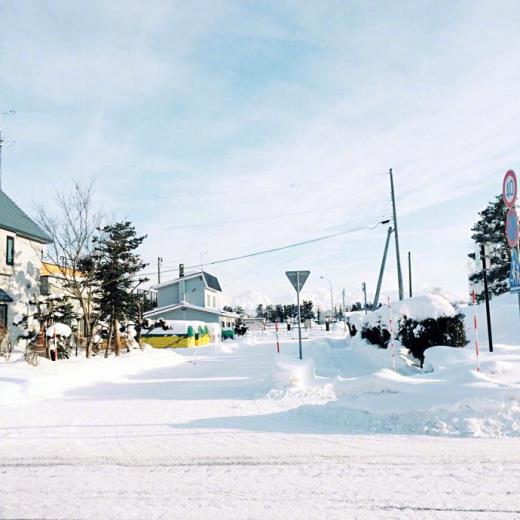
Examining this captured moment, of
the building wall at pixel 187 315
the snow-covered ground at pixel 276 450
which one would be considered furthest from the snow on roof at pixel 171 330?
the snow-covered ground at pixel 276 450

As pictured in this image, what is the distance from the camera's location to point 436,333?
16.3 meters

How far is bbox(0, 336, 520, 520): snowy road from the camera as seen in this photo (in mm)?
4629

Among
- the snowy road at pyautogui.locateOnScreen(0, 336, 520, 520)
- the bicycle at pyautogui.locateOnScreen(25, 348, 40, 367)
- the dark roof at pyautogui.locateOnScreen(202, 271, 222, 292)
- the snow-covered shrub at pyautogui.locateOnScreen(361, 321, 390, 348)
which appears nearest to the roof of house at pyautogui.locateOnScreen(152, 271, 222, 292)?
the dark roof at pyautogui.locateOnScreen(202, 271, 222, 292)

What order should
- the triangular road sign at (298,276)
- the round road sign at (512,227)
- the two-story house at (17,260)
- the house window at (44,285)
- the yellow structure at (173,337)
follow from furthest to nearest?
the yellow structure at (173,337) → the house window at (44,285) → the two-story house at (17,260) → the triangular road sign at (298,276) → the round road sign at (512,227)

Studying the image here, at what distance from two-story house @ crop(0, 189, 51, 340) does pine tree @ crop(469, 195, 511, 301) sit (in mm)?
31528

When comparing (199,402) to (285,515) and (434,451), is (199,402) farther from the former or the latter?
(285,515)

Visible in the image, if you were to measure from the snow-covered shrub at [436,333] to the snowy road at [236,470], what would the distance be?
824 cm

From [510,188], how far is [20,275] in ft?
70.7

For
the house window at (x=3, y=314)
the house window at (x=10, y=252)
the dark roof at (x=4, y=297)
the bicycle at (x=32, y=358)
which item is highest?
the house window at (x=10, y=252)

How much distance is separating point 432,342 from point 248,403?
8.05 metres

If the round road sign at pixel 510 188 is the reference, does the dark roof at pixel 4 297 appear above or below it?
below

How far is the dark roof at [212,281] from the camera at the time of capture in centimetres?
5889

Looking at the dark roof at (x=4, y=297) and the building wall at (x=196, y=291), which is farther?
the building wall at (x=196, y=291)

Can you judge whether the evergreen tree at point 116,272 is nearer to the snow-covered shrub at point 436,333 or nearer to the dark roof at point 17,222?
the dark roof at point 17,222
